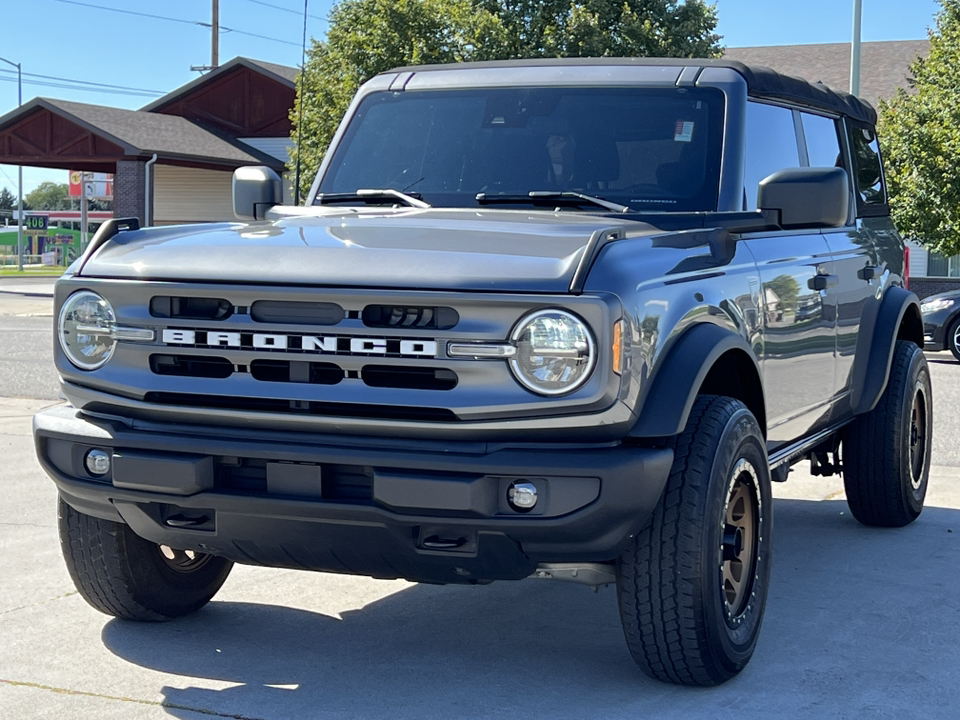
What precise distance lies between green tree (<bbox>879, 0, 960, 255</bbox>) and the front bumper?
20.3 m

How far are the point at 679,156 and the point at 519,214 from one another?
0.76 meters

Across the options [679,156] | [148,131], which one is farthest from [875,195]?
[148,131]

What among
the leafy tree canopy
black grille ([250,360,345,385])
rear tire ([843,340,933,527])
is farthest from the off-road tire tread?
the leafy tree canopy

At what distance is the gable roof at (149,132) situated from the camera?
35.5 metres

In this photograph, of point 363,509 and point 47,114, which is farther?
point 47,114

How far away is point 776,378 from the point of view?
482 centimetres

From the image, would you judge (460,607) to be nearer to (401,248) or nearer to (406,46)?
(401,248)

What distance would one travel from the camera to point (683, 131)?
502cm

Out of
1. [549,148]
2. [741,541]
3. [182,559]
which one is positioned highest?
[549,148]

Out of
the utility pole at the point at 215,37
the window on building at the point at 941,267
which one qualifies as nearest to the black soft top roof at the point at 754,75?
the window on building at the point at 941,267

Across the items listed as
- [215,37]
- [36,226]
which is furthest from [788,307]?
[36,226]

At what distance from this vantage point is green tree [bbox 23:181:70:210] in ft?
576

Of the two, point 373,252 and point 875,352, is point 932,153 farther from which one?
point 373,252

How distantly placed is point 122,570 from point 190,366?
935 millimetres
